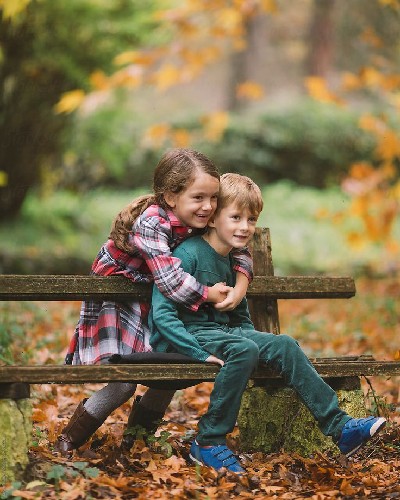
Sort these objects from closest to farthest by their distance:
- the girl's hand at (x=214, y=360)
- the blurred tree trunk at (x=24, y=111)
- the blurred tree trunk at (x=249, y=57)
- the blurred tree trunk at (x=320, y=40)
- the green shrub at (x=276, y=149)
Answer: the girl's hand at (x=214, y=360) < the blurred tree trunk at (x=24, y=111) < the green shrub at (x=276, y=149) < the blurred tree trunk at (x=249, y=57) < the blurred tree trunk at (x=320, y=40)

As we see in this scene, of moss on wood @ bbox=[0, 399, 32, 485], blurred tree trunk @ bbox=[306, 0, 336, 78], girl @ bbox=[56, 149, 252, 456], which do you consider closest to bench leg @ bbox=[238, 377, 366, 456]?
girl @ bbox=[56, 149, 252, 456]

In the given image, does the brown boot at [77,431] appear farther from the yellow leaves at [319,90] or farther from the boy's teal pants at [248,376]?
the yellow leaves at [319,90]

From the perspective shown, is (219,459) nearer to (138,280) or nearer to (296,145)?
(138,280)

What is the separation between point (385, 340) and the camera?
7492 mm

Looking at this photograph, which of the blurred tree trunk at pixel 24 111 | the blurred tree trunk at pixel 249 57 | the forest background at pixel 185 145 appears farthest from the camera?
the blurred tree trunk at pixel 249 57

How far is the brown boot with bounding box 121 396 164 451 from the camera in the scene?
163 inches

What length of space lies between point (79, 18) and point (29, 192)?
3.42m

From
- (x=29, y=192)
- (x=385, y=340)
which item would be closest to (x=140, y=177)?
(x=29, y=192)

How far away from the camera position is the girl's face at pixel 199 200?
3.93 m

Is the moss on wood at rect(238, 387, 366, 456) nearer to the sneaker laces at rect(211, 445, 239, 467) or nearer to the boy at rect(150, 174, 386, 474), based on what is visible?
the boy at rect(150, 174, 386, 474)

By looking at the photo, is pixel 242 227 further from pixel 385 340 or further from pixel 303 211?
pixel 303 211

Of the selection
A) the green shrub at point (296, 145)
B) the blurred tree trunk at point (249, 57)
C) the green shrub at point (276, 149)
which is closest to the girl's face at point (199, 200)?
the green shrub at point (276, 149)

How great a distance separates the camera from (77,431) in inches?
157

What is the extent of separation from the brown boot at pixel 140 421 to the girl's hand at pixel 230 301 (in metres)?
0.70
